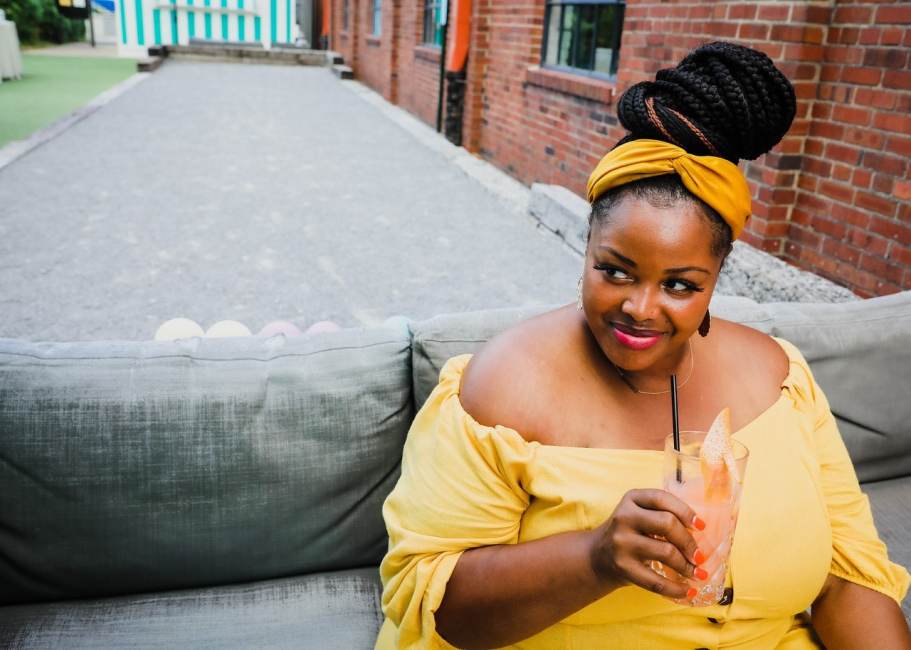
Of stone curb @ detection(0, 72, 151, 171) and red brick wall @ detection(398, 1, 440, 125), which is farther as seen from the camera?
red brick wall @ detection(398, 1, 440, 125)

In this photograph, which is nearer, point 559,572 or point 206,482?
point 559,572

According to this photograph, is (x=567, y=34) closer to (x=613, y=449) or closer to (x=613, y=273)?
(x=613, y=273)

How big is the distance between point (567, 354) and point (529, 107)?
6773 millimetres

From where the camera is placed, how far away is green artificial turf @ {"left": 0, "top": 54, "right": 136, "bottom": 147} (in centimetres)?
1106

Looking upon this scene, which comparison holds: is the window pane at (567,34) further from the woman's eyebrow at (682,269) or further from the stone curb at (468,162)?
the woman's eyebrow at (682,269)

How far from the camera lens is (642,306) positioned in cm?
132

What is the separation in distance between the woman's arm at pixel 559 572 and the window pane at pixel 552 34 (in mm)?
6926

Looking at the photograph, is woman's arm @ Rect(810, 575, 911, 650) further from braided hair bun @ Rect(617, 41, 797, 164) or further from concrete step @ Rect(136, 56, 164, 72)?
concrete step @ Rect(136, 56, 164, 72)

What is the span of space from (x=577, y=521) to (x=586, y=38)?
6.29 m

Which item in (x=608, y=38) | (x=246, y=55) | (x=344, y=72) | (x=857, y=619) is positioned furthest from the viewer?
(x=246, y=55)

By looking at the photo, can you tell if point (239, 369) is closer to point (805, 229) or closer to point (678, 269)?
point (678, 269)

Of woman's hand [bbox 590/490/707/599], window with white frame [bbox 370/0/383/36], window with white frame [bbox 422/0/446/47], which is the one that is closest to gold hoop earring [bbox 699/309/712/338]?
woman's hand [bbox 590/490/707/599]

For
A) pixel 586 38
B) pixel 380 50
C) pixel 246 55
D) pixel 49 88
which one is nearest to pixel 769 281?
pixel 586 38

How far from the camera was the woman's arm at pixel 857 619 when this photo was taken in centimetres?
147
